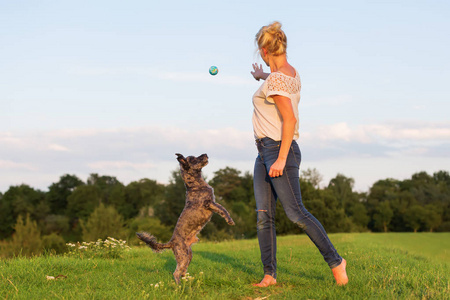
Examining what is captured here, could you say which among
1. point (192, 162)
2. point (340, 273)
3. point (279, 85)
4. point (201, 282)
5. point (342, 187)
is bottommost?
point (201, 282)

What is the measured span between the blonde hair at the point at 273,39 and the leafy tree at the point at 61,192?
259 feet

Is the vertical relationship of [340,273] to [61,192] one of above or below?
below

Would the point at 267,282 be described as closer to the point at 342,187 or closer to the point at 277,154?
the point at 277,154

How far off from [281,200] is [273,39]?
2.10 meters

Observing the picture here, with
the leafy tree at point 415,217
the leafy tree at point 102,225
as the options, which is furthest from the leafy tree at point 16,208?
the leafy tree at point 415,217

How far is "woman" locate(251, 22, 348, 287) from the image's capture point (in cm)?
514

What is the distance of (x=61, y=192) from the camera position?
260 ft

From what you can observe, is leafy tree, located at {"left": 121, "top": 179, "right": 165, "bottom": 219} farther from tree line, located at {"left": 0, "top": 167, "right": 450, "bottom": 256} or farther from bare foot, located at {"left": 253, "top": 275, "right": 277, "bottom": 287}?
bare foot, located at {"left": 253, "top": 275, "right": 277, "bottom": 287}

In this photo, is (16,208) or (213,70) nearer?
(213,70)

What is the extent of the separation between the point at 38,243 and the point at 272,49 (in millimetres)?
47153

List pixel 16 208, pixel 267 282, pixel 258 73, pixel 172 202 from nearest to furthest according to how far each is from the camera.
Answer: pixel 267 282 < pixel 258 73 < pixel 172 202 < pixel 16 208

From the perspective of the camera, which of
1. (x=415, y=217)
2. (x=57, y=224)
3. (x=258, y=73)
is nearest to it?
(x=258, y=73)

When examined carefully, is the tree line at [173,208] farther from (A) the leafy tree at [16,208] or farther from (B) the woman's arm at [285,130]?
(B) the woman's arm at [285,130]

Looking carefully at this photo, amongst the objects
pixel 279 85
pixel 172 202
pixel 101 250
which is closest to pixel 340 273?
pixel 279 85
